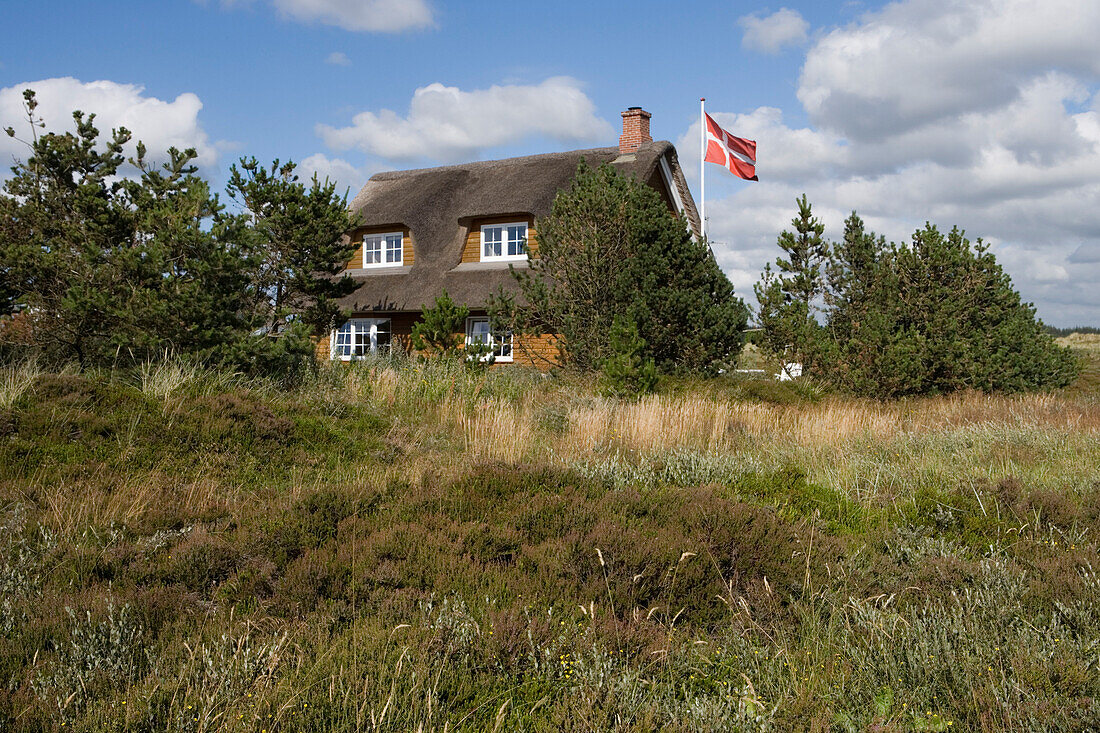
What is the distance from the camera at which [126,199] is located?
13.1 metres

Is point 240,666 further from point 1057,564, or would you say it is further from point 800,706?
point 1057,564

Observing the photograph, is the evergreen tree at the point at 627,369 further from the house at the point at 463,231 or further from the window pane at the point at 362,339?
the window pane at the point at 362,339

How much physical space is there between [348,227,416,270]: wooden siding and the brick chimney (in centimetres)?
657

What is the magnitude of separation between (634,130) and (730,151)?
3219mm

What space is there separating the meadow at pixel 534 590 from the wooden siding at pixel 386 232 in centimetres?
1505

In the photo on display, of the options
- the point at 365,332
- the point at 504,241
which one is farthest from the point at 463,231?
the point at 365,332

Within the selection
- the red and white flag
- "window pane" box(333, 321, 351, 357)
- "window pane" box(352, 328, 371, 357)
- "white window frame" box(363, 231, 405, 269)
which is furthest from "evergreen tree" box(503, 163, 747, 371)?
"window pane" box(333, 321, 351, 357)

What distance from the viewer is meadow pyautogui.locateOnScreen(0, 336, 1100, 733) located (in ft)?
10.3

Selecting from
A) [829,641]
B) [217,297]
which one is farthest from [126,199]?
[829,641]

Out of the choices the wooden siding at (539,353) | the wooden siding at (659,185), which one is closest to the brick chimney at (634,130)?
the wooden siding at (659,185)

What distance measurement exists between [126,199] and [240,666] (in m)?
12.0

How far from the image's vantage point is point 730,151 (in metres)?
20.6

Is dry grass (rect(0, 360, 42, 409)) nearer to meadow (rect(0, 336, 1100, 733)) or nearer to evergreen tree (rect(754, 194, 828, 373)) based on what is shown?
meadow (rect(0, 336, 1100, 733))

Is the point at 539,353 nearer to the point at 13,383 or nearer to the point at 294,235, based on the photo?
the point at 294,235
